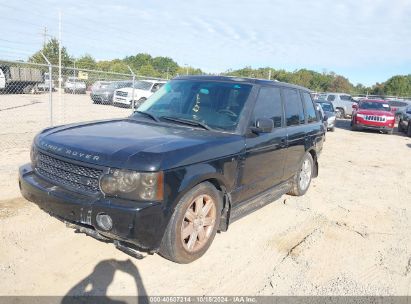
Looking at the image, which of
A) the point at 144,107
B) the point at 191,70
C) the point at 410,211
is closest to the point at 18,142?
the point at 144,107

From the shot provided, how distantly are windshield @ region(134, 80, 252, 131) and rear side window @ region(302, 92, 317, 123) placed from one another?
1.98 meters

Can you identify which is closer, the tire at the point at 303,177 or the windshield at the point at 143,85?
the tire at the point at 303,177

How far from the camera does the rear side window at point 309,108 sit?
6.20 metres

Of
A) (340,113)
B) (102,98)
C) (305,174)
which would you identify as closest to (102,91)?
(102,98)

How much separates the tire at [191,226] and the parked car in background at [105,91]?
17138 millimetres

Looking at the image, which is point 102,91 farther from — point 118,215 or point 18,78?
point 118,215

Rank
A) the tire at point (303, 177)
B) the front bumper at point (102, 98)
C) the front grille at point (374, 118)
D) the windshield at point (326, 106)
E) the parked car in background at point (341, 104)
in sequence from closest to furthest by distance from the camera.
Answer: the tire at point (303, 177) < the front grille at point (374, 118) < the windshield at point (326, 106) < the front bumper at point (102, 98) < the parked car in background at point (341, 104)

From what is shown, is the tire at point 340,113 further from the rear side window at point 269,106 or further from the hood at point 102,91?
the rear side window at point 269,106

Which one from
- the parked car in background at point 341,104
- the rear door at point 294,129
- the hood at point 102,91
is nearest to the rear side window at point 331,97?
the parked car in background at point 341,104

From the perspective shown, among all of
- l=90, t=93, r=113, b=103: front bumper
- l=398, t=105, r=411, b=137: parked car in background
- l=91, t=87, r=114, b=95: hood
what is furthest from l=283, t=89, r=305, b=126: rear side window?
l=91, t=87, r=114, b=95: hood

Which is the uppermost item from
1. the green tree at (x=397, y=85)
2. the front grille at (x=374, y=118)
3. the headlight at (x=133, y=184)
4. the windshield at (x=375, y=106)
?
the green tree at (x=397, y=85)

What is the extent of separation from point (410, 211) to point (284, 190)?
226cm

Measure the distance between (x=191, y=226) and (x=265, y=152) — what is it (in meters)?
1.52

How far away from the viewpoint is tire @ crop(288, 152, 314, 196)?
6.05 m
